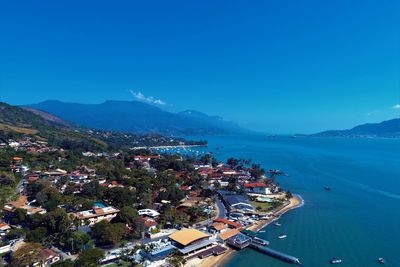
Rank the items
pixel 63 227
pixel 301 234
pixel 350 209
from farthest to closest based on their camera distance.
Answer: pixel 350 209, pixel 301 234, pixel 63 227

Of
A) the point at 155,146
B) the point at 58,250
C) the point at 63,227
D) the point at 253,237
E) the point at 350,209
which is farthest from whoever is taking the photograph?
the point at 155,146

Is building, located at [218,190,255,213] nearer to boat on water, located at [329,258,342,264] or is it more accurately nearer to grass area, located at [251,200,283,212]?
grass area, located at [251,200,283,212]

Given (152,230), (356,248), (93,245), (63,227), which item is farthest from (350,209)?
(63,227)

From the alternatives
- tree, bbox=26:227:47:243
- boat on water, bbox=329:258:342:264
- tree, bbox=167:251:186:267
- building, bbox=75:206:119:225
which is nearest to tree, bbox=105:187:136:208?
building, bbox=75:206:119:225

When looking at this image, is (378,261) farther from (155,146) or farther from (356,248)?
(155,146)

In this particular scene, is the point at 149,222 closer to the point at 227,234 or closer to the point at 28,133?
the point at 227,234

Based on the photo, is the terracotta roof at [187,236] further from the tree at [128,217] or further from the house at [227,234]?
the tree at [128,217]
